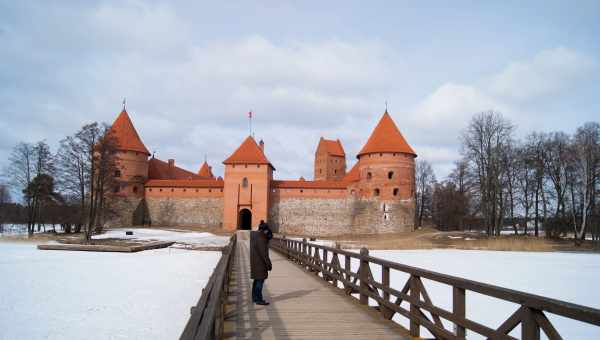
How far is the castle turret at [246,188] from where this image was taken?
112 feet

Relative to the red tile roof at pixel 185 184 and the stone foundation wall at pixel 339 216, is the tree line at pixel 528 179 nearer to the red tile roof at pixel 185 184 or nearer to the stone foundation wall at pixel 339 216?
the stone foundation wall at pixel 339 216

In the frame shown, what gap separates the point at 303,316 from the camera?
539cm

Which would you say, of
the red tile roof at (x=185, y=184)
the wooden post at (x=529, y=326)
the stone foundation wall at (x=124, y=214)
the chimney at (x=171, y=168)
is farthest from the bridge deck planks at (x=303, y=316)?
the chimney at (x=171, y=168)

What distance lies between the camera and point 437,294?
31.2 feet

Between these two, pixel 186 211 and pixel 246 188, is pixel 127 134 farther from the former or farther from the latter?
pixel 246 188

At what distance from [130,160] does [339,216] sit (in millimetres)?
17575

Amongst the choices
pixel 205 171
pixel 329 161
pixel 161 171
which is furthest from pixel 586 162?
pixel 205 171

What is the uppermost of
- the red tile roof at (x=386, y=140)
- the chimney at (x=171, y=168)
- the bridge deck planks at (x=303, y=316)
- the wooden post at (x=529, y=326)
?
the red tile roof at (x=386, y=140)

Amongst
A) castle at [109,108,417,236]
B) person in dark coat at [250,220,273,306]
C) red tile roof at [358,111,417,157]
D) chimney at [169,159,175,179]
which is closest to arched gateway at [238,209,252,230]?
castle at [109,108,417,236]

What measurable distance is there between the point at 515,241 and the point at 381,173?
41.1 ft

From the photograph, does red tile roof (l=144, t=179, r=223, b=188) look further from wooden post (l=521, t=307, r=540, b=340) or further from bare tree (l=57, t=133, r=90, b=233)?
wooden post (l=521, t=307, r=540, b=340)

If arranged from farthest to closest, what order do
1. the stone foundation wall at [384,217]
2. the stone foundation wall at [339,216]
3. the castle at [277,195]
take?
the castle at [277,195] → the stone foundation wall at [339,216] → the stone foundation wall at [384,217]

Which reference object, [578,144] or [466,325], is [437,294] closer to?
[466,325]

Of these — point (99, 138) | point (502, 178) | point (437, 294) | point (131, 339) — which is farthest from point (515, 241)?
point (99, 138)
